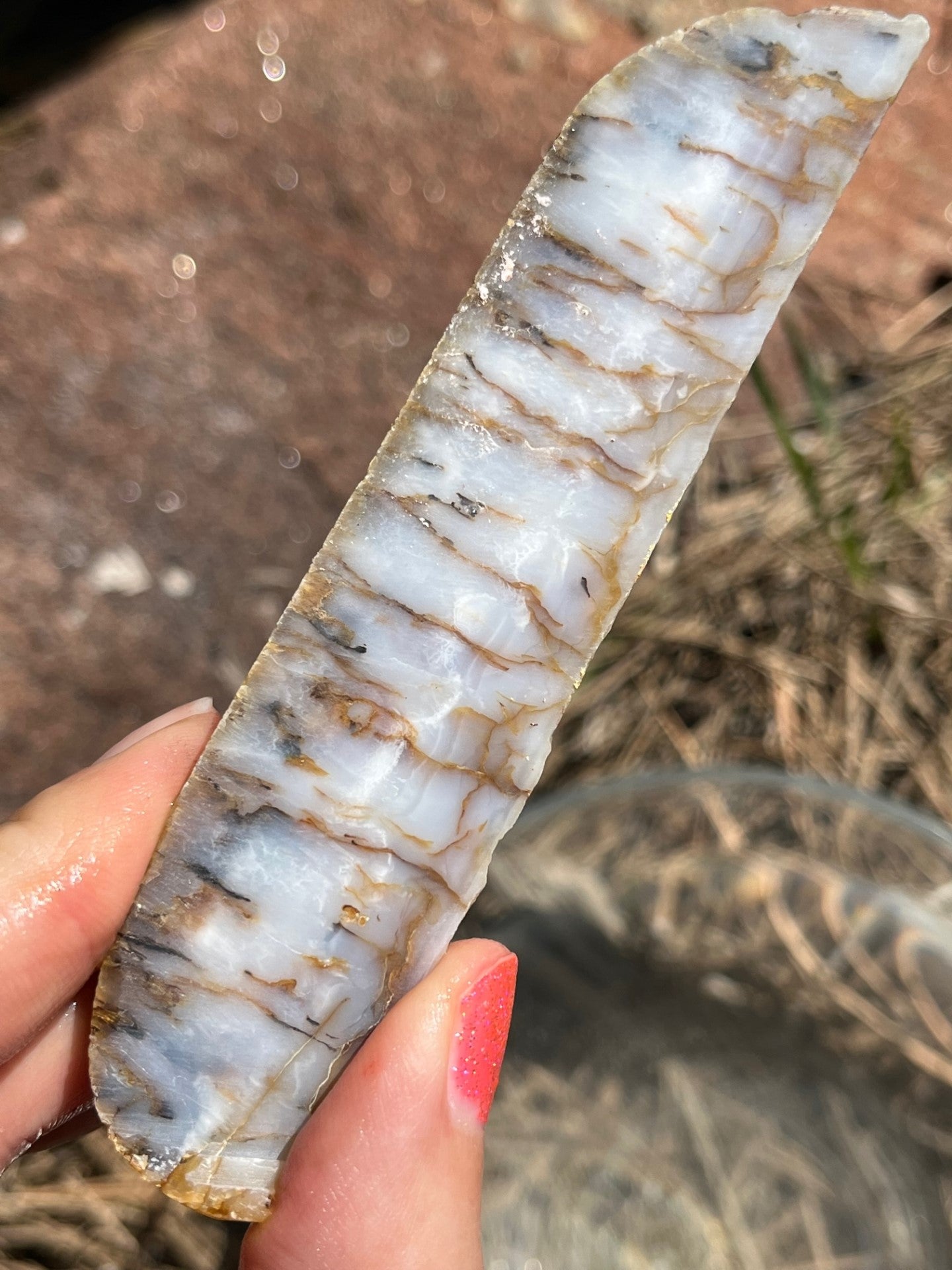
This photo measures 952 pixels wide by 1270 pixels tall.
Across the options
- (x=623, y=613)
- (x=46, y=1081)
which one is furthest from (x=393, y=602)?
(x=623, y=613)

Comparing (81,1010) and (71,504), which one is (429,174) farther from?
(81,1010)

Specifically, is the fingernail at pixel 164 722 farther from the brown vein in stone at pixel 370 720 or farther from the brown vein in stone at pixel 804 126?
the brown vein in stone at pixel 804 126

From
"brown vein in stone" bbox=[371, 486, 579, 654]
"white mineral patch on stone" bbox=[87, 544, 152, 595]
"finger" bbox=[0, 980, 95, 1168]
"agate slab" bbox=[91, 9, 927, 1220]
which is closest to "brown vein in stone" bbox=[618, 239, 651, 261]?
"agate slab" bbox=[91, 9, 927, 1220]

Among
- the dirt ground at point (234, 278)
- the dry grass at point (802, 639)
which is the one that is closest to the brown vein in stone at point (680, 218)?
the dry grass at point (802, 639)

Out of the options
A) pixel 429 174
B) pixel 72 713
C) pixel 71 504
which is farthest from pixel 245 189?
pixel 72 713

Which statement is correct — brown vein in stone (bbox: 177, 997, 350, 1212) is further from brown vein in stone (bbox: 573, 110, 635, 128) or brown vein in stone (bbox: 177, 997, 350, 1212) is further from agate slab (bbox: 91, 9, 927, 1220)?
brown vein in stone (bbox: 573, 110, 635, 128)

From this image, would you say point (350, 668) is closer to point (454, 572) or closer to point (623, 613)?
point (454, 572)

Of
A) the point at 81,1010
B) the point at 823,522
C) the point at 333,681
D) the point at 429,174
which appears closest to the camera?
the point at 333,681
